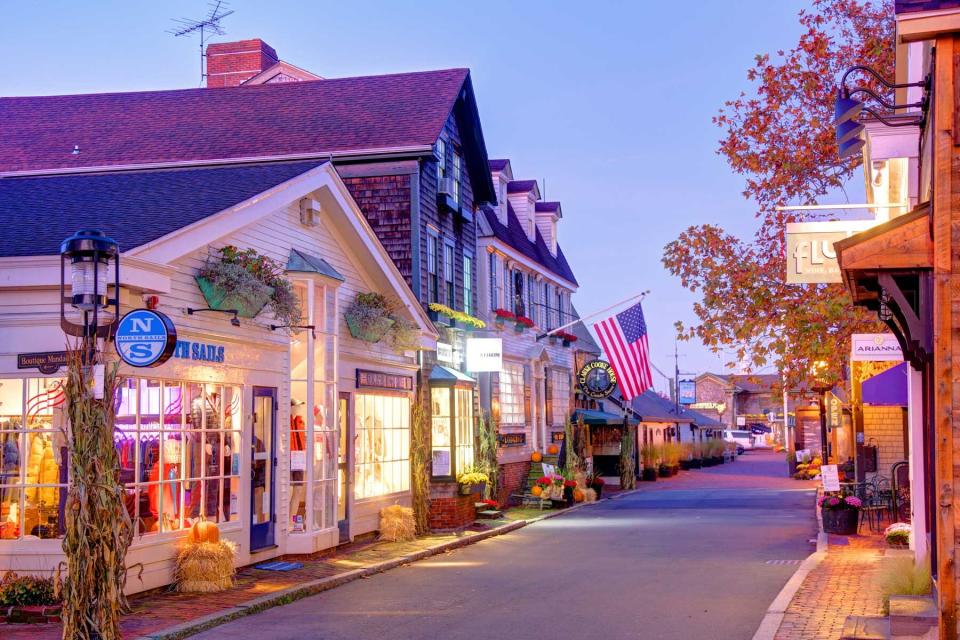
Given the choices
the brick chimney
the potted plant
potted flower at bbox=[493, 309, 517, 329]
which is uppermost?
the brick chimney

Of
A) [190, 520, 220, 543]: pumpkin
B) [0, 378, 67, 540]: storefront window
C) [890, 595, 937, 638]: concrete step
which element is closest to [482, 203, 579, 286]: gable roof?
[190, 520, 220, 543]: pumpkin

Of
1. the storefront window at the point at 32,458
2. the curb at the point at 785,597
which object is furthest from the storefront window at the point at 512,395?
the storefront window at the point at 32,458

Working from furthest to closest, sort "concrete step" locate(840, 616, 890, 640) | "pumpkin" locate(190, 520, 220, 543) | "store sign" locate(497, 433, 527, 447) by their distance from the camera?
1. "store sign" locate(497, 433, 527, 447)
2. "pumpkin" locate(190, 520, 220, 543)
3. "concrete step" locate(840, 616, 890, 640)

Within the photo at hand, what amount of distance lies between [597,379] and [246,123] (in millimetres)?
15303

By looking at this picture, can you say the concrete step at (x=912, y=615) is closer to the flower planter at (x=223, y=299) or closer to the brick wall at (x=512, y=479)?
the flower planter at (x=223, y=299)

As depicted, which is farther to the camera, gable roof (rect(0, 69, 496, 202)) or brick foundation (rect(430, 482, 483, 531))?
gable roof (rect(0, 69, 496, 202))

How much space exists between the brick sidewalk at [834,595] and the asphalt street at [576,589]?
43 cm

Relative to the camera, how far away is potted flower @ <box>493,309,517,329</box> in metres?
29.8

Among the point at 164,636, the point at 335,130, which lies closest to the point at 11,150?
the point at 335,130

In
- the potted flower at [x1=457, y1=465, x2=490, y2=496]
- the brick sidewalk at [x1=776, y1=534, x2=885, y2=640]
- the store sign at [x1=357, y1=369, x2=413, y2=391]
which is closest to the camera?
the brick sidewalk at [x1=776, y1=534, x2=885, y2=640]

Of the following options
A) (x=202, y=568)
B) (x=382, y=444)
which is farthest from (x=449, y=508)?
(x=202, y=568)

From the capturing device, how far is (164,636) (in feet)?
33.7

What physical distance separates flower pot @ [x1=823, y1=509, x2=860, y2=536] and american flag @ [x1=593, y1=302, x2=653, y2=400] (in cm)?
1234

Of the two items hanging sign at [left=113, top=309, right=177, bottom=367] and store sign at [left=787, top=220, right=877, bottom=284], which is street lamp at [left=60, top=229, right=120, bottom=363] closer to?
hanging sign at [left=113, top=309, right=177, bottom=367]
